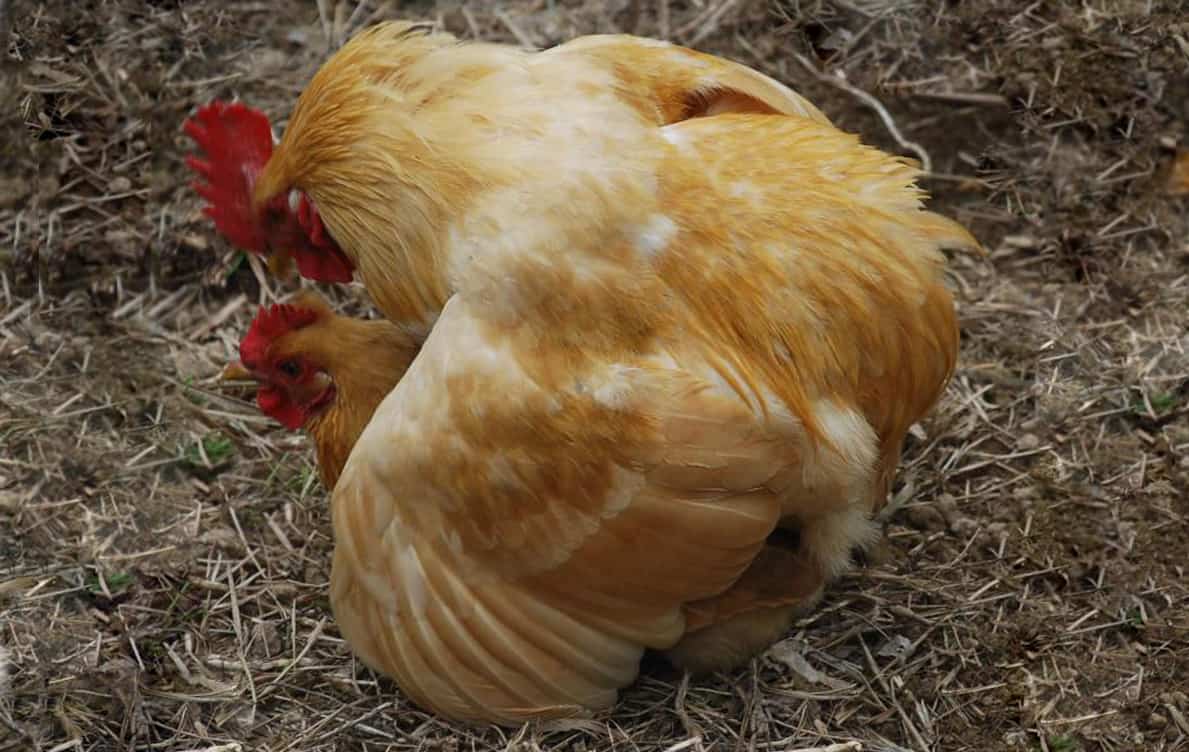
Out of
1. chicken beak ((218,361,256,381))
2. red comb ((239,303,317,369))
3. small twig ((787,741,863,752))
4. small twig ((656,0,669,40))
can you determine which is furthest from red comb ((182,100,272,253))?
Result: small twig ((656,0,669,40))

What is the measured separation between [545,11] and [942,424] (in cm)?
247

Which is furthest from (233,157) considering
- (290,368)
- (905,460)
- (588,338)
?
(905,460)

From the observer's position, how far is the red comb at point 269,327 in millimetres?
3805

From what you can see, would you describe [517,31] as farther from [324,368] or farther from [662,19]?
[324,368]

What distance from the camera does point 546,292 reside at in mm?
2969

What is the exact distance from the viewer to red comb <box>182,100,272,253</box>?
144 inches

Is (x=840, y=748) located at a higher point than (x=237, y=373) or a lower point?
lower

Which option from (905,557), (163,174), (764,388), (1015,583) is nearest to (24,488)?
(163,174)

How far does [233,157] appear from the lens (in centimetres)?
367

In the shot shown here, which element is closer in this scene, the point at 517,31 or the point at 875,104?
the point at 875,104

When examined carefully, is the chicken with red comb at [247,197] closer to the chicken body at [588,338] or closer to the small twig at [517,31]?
the chicken body at [588,338]

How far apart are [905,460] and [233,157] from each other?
228 centimetres

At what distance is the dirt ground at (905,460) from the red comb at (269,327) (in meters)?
0.62

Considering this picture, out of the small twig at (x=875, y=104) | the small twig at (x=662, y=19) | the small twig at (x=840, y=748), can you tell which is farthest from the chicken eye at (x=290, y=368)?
the small twig at (x=875, y=104)
